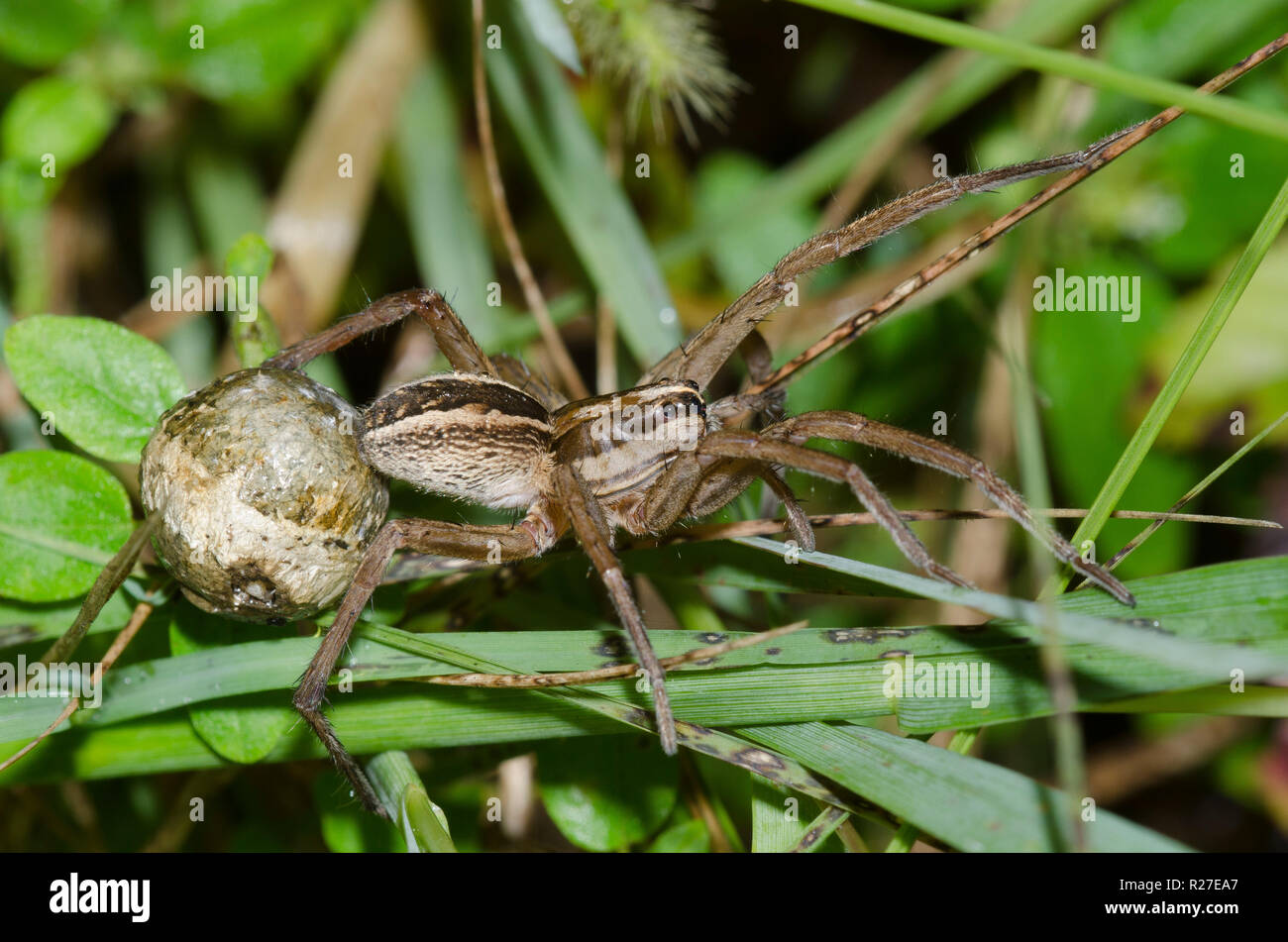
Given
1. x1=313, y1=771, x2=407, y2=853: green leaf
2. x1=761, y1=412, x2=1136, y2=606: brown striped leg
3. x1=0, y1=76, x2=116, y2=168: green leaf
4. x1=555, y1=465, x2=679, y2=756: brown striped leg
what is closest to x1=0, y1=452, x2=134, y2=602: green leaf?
x1=313, y1=771, x2=407, y2=853: green leaf

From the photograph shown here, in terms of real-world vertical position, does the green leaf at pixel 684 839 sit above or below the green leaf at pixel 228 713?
below

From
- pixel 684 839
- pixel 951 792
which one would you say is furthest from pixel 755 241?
pixel 951 792

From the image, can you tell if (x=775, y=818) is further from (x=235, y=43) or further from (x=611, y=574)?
(x=235, y=43)

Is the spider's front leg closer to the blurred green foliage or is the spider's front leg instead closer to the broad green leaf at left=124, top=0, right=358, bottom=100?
the blurred green foliage

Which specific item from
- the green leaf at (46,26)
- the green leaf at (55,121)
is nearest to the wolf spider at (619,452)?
the green leaf at (55,121)

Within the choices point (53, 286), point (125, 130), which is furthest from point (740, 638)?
point (125, 130)

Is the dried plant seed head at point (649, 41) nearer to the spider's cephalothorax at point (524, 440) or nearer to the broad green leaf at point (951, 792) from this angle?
the spider's cephalothorax at point (524, 440)
